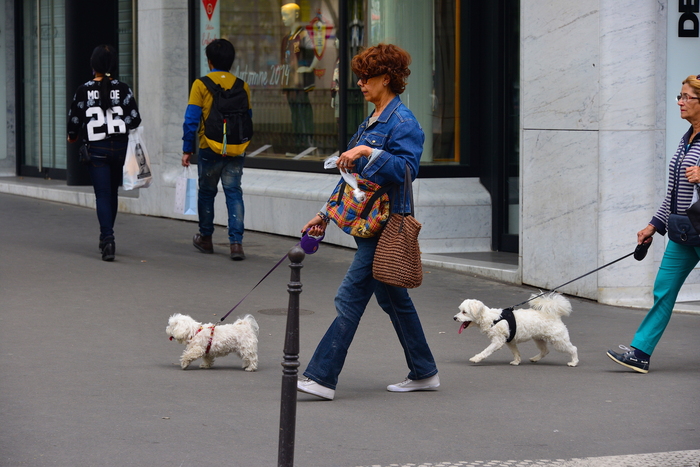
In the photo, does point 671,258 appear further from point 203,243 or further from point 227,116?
point 203,243

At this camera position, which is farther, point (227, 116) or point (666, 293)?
point (227, 116)

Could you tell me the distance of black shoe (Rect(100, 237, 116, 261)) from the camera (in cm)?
1092

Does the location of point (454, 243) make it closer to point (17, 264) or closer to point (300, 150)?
point (300, 150)

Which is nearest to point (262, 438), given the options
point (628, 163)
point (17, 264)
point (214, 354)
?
point (214, 354)

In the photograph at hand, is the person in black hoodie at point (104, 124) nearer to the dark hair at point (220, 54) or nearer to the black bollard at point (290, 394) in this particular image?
the dark hair at point (220, 54)

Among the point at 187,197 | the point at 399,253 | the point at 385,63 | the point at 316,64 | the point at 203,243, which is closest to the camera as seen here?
the point at 399,253

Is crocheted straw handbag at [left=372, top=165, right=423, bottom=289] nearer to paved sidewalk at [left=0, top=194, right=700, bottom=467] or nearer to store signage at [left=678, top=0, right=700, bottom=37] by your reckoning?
paved sidewalk at [left=0, top=194, right=700, bottom=467]

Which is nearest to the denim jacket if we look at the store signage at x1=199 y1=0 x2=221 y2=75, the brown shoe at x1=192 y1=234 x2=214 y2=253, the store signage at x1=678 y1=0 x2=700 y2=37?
the store signage at x1=678 y1=0 x2=700 y2=37

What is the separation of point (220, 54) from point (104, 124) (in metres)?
1.38

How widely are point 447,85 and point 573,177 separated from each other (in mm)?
3123

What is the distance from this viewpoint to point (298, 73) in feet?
44.5

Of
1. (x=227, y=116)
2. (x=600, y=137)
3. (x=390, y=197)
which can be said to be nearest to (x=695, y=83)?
(x=390, y=197)

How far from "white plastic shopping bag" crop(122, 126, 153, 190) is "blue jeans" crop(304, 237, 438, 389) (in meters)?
5.30

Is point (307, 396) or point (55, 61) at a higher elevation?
point (55, 61)
